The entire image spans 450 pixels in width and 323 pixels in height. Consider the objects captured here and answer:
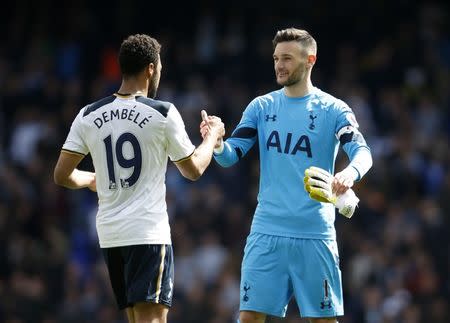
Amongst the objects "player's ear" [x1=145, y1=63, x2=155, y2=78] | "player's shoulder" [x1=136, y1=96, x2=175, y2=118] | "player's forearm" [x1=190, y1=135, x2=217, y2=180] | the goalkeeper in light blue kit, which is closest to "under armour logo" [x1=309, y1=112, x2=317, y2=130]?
the goalkeeper in light blue kit

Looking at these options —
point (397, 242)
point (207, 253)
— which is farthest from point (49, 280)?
point (397, 242)

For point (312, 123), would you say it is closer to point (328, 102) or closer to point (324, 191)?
point (328, 102)

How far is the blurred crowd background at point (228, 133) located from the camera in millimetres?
14219

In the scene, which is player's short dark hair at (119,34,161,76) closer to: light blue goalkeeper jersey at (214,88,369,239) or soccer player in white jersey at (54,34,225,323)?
soccer player in white jersey at (54,34,225,323)

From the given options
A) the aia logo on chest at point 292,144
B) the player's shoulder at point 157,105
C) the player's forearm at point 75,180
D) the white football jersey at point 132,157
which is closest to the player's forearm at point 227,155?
the aia logo on chest at point 292,144

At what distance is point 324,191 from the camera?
7.34 m

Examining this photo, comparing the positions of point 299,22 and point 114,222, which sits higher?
point 299,22

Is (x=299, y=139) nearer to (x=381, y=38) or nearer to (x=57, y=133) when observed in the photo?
(x=57, y=133)

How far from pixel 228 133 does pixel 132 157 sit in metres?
8.91

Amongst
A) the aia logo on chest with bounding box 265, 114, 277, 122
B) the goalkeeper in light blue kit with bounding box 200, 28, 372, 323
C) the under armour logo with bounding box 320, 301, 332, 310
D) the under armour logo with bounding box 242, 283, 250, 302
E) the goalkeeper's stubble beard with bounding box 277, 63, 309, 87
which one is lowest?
the under armour logo with bounding box 320, 301, 332, 310

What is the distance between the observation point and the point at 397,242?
14359 millimetres

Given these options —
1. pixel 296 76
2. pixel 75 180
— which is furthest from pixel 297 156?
pixel 75 180

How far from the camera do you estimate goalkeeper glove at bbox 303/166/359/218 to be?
24.1 ft

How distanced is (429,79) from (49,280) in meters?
6.84
